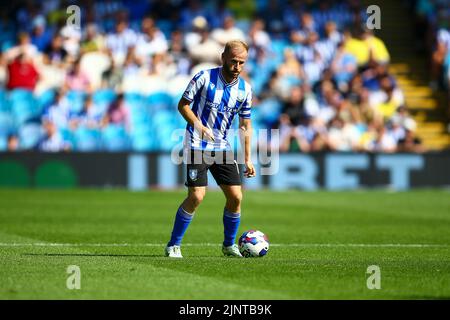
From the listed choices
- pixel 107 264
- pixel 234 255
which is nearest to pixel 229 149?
pixel 234 255

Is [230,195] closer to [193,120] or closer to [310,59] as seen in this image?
[193,120]

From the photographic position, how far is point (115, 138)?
2517 centimetres

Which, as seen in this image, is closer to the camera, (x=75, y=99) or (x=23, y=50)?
(x=75, y=99)

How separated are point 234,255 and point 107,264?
1.74 m

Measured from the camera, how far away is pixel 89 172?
79.7 ft

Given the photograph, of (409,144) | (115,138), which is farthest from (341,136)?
(115,138)

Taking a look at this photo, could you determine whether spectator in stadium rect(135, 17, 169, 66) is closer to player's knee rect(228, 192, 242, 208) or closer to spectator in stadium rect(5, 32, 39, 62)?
spectator in stadium rect(5, 32, 39, 62)

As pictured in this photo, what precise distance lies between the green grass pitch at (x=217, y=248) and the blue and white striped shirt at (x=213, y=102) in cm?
130

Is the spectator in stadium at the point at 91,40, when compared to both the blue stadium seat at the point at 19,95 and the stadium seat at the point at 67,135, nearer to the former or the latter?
the blue stadium seat at the point at 19,95

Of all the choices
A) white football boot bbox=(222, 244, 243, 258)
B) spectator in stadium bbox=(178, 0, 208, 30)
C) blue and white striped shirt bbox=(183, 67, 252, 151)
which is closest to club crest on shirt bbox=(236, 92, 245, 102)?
blue and white striped shirt bbox=(183, 67, 252, 151)

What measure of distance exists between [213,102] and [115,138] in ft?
45.8

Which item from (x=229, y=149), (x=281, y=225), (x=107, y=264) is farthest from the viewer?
(x=281, y=225)

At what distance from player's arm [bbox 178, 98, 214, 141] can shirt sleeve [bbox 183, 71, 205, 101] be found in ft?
0.21
